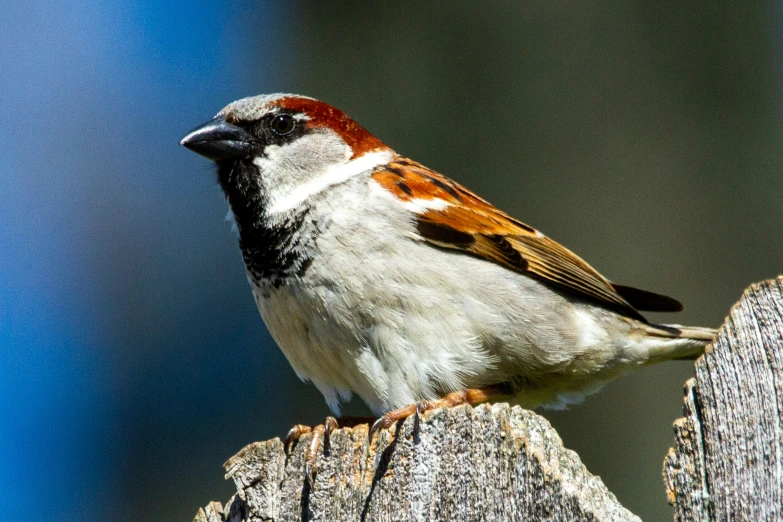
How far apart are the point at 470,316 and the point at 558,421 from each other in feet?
3.60

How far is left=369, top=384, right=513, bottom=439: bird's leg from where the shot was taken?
82.7 inches

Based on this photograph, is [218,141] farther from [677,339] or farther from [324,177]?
[677,339]

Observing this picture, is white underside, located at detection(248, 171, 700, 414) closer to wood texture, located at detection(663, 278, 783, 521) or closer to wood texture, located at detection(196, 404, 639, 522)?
wood texture, located at detection(196, 404, 639, 522)

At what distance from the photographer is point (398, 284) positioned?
2.44m

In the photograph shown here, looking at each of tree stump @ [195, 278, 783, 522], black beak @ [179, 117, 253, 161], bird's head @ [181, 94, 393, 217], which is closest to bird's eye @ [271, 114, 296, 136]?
bird's head @ [181, 94, 393, 217]

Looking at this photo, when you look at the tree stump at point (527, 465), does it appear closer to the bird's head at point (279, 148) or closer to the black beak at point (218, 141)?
the bird's head at point (279, 148)

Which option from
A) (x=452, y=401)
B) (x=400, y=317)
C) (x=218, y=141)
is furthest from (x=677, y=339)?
(x=218, y=141)

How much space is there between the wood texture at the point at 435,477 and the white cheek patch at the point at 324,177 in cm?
108

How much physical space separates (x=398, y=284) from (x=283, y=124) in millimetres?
834

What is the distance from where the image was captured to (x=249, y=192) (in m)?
2.82

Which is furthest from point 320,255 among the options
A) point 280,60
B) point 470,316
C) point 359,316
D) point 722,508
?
point 280,60

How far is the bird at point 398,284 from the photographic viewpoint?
244 centimetres

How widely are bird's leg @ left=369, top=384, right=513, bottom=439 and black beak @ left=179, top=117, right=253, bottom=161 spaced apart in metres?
0.99

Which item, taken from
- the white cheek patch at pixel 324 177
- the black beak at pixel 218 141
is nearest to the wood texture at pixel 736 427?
the white cheek patch at pixel 324 177
